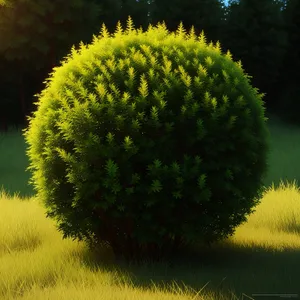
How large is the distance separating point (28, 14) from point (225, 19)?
1530 centimetres

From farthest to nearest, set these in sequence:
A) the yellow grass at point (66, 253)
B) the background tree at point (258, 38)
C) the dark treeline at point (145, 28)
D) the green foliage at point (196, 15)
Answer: the background tree at point (258, 38) < the green foliage at point (196, 15) < the dark treeline at point (145, 28) < the yellow grass at point (66, 253)

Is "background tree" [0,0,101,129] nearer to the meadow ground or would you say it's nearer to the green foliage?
the green foliage

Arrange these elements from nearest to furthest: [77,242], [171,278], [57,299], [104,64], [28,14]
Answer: [57,299] < [171,278] < [104,64] < [77,242] < [28,14]

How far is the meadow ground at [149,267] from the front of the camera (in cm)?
540

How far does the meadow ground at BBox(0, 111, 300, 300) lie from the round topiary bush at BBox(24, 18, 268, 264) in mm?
405

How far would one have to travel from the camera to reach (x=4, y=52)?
31766mm

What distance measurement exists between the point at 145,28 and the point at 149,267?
103ft

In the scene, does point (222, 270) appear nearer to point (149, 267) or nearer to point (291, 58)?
point (149, 267)

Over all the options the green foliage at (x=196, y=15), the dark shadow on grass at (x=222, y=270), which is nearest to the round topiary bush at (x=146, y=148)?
the dark shadow on grass at (x=222, y=270)

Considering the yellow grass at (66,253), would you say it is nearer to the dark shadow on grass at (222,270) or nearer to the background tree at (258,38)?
the dark shadow on grass at (222,270)

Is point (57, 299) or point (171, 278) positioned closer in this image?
point (57, 299)

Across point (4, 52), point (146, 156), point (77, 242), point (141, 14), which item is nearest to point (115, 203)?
point (146, 156)

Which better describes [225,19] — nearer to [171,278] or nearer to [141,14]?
[141,14]

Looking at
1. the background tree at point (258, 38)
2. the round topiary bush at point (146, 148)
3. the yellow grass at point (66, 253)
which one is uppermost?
the background tree at point (258, 38)
